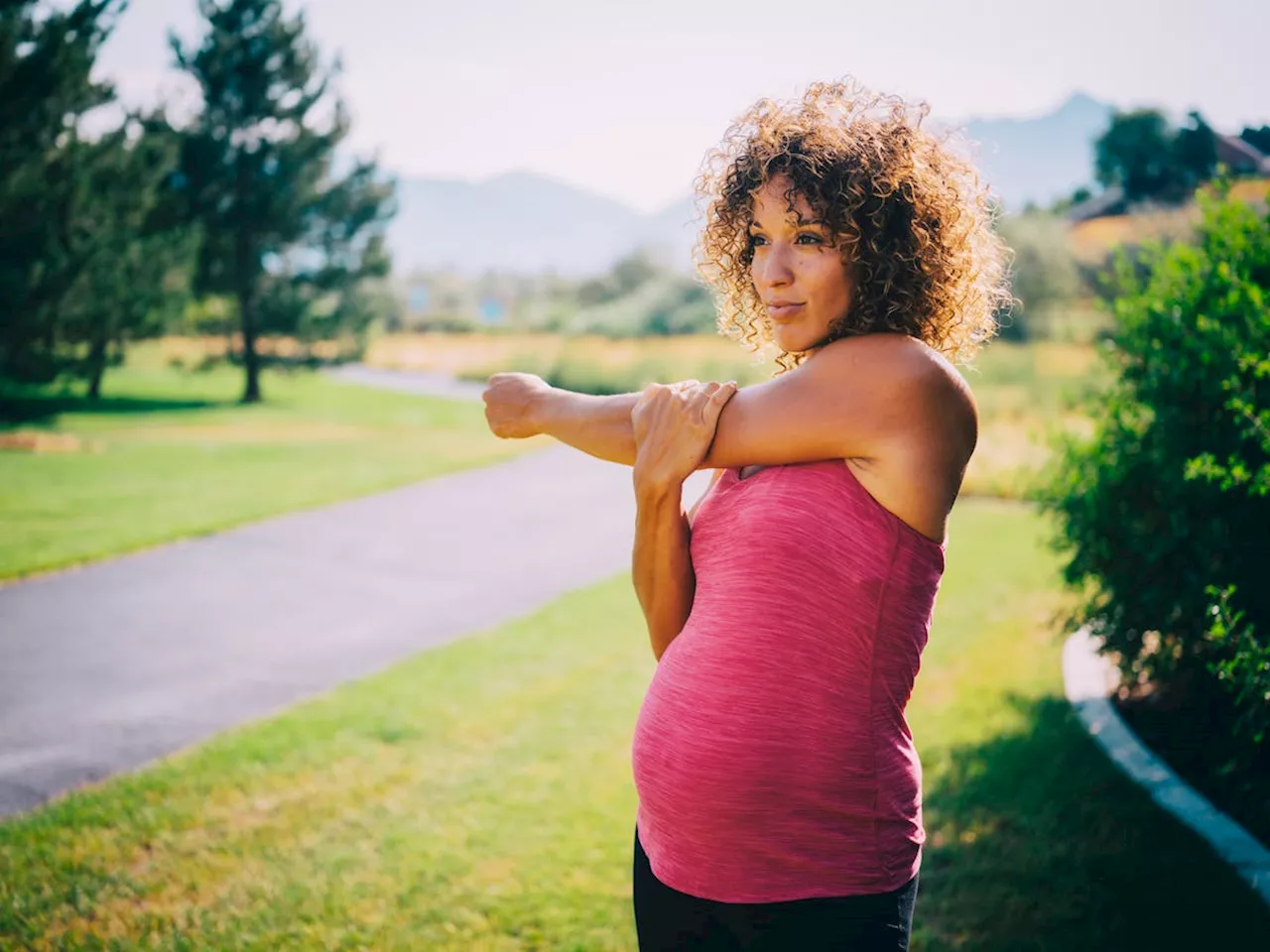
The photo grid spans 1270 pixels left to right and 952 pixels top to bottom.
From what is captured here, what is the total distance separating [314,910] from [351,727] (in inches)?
65.1

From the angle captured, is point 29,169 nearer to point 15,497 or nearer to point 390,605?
point 15,497

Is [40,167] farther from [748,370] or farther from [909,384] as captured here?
[909,384]

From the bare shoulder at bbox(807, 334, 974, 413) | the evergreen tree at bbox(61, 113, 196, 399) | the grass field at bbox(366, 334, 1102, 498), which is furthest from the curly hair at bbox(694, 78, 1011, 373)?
the evergreen tree at bbox(61, 113, 196, 399)

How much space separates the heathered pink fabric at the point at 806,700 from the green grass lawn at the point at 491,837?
1989 mm

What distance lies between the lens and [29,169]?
14820 mm

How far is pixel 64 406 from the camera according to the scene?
67.1 ft

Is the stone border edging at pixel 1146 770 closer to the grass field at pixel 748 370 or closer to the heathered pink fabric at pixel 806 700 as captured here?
the grass field at pixel 748 370

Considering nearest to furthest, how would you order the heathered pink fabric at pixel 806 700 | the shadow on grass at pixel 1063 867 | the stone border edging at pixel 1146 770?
the heathered pink fabric at pixel 806 700 → the shadow on grass at pixel 1063 867 → the stone border edging at pixel 1146 770

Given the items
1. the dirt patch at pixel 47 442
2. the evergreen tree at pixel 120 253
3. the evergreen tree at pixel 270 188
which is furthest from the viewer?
the evergreen tree at pixel 270 188

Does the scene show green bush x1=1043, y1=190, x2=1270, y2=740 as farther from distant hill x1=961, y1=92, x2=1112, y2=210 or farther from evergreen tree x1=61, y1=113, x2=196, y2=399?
evergreen tree x1=61, y1=113, x2=196, y2=399

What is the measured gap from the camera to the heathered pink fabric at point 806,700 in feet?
4.72

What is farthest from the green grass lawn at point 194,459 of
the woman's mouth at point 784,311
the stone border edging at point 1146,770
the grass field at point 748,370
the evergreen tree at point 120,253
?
the woman's mouth at point 784,311

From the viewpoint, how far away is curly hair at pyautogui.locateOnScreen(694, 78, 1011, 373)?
1.59 meters

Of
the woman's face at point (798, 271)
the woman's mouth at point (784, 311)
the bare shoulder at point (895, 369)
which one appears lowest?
the bare shoulder at point (895, 369)
